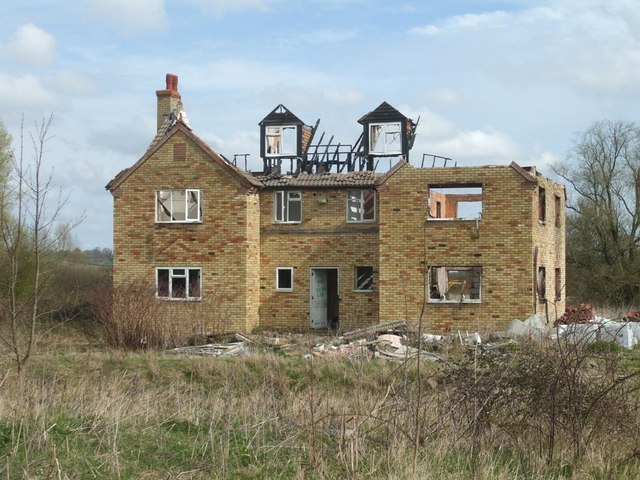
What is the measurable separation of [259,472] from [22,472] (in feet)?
7.07

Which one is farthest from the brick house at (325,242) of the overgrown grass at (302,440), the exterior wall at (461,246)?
the overgrown grass at (302,440)

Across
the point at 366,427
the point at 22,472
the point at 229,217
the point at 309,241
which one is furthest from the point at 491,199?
the point at 22,472

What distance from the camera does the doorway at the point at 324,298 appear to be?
1168 inches

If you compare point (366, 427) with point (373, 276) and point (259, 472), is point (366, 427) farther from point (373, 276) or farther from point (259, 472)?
point (373, 276)

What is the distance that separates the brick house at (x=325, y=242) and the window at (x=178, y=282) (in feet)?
0.11

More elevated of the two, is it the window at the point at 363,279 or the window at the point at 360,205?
the window at the point at 360,205

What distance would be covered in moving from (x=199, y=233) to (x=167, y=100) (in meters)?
6.41

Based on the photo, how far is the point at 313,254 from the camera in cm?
2961

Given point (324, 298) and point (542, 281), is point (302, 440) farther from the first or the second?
Answer: point (542, 281)

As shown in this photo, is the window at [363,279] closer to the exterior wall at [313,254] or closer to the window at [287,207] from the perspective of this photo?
the exterior wall at [313,254]

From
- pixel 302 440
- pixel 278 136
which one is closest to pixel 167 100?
pixel 278 136

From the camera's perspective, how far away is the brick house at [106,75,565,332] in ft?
89.5

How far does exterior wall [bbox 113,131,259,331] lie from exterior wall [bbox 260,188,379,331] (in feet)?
1.94

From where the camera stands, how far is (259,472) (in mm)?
8305
